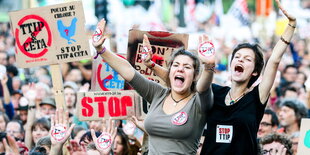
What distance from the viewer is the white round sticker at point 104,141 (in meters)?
5.97

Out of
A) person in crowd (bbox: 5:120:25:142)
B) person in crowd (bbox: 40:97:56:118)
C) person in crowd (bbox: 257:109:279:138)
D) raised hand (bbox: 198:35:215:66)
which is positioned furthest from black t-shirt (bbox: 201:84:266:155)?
person in crowd (bbox: 40:97:56:118)

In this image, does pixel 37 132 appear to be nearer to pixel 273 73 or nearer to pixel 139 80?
pixel 139 80

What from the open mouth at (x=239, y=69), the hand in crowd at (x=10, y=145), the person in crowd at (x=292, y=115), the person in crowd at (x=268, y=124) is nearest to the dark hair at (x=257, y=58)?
the open mouth at (x=239, y=69)

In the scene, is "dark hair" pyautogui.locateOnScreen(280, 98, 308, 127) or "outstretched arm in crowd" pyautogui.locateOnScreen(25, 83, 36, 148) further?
"dark hair" pyautogui.locateOnScreen(280, 98, 308, 127)

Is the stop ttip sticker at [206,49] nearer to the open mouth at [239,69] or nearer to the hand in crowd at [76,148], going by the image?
the open mouth at [239,69]

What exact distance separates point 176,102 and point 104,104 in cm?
150

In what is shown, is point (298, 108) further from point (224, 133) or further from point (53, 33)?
point (224, 133)

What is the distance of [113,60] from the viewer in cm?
579

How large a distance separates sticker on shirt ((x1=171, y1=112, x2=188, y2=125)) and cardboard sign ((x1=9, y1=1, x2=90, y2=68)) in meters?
1.71

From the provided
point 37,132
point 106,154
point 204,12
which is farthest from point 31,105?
point 204,12

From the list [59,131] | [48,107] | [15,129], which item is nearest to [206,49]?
[59,131]

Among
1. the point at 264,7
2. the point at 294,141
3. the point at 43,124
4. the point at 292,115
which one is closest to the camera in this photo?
the point at 294,141

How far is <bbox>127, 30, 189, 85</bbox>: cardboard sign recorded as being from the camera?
22.8 ft

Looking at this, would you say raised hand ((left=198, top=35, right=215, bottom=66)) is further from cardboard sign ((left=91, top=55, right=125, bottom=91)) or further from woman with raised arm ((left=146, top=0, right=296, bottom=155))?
cardboard sign ((left=91, top=55, right=125, bottom=91))
